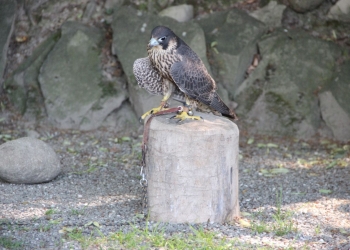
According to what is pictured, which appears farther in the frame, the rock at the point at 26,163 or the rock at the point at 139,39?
the rock at the point at 139,39

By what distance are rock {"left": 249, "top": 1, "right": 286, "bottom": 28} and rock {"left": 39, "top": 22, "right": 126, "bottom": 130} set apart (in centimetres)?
177

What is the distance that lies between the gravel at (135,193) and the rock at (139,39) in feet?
1.35

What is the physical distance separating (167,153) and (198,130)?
257 millimetres

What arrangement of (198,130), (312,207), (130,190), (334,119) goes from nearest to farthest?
(198,130) → (312,207) → (130,190) → (334,119)

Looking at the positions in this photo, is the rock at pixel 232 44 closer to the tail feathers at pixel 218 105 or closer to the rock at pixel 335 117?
the rock at pixel 335 117

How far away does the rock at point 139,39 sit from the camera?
22.2 feet

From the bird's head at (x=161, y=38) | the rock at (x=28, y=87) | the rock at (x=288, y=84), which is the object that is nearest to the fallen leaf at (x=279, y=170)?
the rock at (x=288, y=84)

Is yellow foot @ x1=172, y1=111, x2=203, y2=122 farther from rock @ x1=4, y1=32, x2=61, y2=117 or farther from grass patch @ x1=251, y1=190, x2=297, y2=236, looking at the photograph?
rock @ x1=4, y1=32, x2=61, y2=117

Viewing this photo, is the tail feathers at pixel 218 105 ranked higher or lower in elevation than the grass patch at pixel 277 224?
higher

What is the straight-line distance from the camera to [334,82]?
6723 millimetres

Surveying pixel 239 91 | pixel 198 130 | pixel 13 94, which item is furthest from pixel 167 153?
pixel 13 94

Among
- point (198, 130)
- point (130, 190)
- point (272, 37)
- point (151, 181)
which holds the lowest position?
point (130, 190)

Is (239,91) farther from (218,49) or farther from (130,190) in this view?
(130,190)

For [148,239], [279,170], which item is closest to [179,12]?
[279,170]
